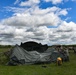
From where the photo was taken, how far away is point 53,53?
2988cm

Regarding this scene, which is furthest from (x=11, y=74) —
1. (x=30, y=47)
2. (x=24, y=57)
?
(x=30, y=47)

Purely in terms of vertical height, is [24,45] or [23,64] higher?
[24,45]

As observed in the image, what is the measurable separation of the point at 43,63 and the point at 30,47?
18.5ft

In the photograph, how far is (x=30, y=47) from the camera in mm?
33062

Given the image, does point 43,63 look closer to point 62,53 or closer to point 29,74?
point 62,53

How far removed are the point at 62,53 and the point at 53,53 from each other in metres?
1.64

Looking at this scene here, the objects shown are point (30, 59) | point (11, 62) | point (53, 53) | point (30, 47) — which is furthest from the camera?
point (30, 47)

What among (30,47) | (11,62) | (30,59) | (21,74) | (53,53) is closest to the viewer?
(21,74)

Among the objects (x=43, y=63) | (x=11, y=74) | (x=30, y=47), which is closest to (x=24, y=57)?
(x=43, y=63)

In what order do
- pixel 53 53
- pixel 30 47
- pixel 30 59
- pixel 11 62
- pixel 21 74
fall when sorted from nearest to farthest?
pixel 21 74, pixel 11 62, pixel 30 59, pixel 53 53, pixel 30 47

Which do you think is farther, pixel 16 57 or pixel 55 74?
pixel 16 57

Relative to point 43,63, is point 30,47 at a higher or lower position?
higher

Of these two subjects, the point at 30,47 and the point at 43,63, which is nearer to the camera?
the point at 43,63

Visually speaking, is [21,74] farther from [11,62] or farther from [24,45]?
[24,45]
